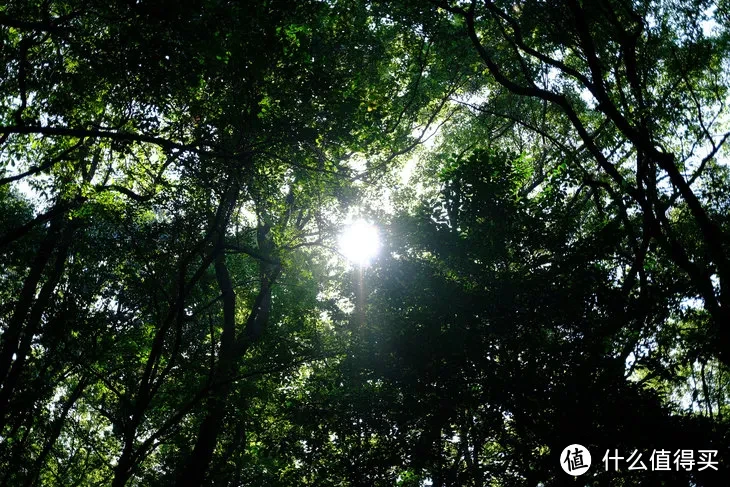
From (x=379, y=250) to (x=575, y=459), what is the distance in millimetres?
5231

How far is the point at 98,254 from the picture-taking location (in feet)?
40.7

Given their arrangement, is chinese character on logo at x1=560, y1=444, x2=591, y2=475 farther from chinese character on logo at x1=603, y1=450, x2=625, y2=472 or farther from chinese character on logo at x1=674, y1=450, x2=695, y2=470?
chinese character on logo at x1=674, y1=450, x2=695, y2=470

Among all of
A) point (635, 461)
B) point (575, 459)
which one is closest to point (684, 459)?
point (635, 461)

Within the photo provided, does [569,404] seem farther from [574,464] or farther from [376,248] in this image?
[376,248]

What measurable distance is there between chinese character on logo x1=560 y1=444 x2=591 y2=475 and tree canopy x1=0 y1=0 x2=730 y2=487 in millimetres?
87

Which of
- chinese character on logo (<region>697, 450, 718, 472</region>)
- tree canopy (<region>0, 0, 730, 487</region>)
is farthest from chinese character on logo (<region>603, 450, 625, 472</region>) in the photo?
chinese character on logo (<region>697, 450, 718, 472</region>)

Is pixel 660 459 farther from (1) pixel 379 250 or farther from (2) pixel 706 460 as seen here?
(1) pixel 379 250

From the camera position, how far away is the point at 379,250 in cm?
1045

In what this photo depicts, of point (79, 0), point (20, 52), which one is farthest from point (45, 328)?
point (79, 0)

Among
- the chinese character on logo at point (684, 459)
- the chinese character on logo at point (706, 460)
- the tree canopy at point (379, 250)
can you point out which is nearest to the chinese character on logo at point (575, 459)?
the tree canopy at point (379, 250)

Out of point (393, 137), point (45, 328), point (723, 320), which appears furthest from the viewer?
point (393, 137)

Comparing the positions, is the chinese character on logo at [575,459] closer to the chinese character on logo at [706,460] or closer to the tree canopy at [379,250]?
the tree canopy at [379,250]

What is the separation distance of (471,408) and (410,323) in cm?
188

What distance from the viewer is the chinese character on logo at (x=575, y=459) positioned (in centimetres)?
775
